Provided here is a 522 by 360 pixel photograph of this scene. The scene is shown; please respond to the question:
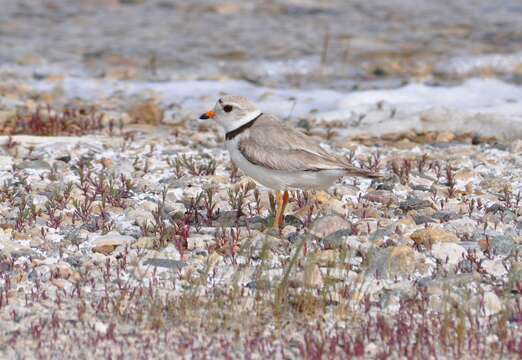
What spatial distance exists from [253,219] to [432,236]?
1.42m

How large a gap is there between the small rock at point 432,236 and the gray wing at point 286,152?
0.52 metres

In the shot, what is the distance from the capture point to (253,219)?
24.5 feet

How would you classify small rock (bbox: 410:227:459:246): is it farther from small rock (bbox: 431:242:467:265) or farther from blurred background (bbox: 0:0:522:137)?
blurred background (bbox: 0:0:522:137)

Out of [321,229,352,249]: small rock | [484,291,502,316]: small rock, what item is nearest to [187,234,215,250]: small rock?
[321,229,352,249]: small rock

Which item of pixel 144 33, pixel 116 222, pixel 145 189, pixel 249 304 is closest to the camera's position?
pixel 249 304

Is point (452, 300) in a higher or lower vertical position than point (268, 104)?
higher

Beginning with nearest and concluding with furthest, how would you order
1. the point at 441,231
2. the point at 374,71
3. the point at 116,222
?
the point at 441,231, the point at 116,222, the point at 374,71

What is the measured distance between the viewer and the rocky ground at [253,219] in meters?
5.39

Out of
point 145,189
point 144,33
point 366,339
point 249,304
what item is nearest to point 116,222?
point 145,189

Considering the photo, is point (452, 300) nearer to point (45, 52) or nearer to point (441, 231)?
point (441, 231)

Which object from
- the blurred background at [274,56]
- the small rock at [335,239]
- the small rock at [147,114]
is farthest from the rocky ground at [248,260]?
the blurred background at [274,56]

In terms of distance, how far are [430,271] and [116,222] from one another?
7.75 ft

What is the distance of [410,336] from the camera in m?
5.32

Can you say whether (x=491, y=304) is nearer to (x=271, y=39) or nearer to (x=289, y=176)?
(x=289, y=176)
